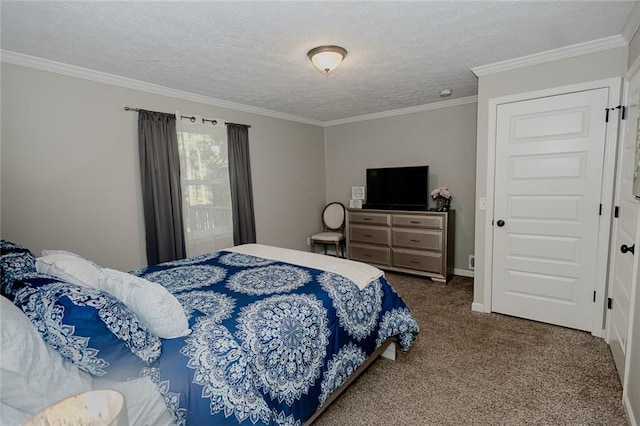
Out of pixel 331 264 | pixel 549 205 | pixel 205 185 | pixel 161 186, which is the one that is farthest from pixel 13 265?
pixel 549 205

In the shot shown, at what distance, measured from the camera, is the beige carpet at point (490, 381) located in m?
1.86

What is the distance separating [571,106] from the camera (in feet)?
8.68

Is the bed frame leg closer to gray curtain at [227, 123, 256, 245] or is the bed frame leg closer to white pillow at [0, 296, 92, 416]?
white pillow at [0, 296, 92, 416]

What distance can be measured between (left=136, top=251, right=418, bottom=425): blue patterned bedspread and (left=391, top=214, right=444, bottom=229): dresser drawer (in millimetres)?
1949

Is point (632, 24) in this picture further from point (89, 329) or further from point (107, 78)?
point (107, 78)

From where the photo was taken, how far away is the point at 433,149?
4520 mm

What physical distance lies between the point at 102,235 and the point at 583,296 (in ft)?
14.4

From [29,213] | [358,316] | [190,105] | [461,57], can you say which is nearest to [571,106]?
[461,57]

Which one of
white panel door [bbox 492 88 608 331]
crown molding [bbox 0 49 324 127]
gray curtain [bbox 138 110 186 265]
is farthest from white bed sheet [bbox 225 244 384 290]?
crown molding [bbox 0 49 324 127]

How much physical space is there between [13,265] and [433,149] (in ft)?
14.7

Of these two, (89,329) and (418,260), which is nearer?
(89,329)

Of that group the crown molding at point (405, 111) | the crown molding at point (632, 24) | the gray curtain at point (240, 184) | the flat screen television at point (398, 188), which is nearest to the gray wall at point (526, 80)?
the crown molding at point (632, 24)

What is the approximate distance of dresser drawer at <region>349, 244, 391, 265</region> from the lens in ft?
15.1

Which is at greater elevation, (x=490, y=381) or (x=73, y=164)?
(x=73, y=164)
